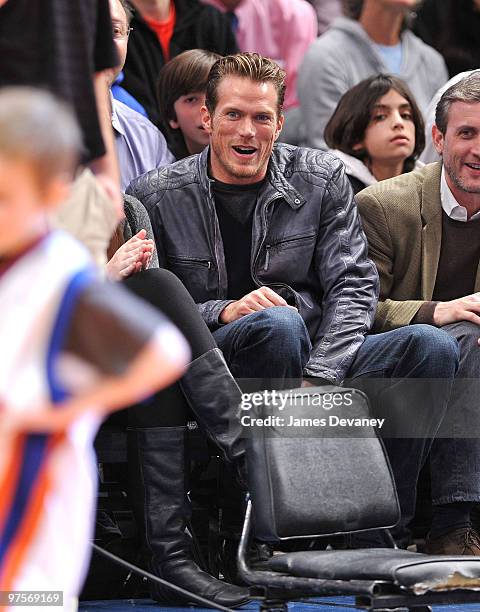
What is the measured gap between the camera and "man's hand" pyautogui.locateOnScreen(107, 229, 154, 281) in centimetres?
407

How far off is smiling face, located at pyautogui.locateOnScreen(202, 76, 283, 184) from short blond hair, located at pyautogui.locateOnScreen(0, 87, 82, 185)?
8.94 ft

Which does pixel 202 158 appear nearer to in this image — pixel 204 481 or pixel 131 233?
pixel 131 233

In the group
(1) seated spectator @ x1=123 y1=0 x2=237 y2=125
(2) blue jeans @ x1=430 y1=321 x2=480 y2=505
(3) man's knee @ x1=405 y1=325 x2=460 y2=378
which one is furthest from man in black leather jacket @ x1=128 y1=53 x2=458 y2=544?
(1) seated spectator @ x1=123 y1=0 x2=237 y2=125

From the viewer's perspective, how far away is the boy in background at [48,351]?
1.88 metres

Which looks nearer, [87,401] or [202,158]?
[87,401]

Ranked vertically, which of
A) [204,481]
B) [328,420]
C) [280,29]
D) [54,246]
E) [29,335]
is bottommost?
[204,481]

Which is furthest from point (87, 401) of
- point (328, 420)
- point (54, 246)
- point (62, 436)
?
point (328, 420)

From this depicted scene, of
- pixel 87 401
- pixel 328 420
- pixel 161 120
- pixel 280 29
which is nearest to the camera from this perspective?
pixel 87 401

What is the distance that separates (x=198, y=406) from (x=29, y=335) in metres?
2.08

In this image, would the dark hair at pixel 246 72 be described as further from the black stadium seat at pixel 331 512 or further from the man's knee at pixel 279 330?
the black stadium seat at pixel 331 512

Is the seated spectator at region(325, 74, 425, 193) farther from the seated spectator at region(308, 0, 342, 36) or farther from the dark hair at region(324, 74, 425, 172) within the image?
the seated spectator at region(308, 0, 342, 36)

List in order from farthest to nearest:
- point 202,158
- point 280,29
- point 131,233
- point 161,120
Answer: point 280,29 → point 161,120 → point 202,158 → point 131,233

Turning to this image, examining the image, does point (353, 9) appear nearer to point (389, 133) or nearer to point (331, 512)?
point (389, 133)

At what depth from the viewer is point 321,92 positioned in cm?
618
